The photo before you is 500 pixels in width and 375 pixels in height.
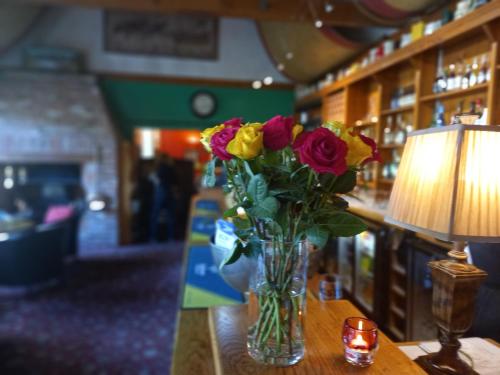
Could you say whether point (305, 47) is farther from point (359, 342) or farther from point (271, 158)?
point (359, 342)

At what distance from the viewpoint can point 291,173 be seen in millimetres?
789

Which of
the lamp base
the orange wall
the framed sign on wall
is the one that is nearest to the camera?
the lamp base

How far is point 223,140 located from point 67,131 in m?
5.53

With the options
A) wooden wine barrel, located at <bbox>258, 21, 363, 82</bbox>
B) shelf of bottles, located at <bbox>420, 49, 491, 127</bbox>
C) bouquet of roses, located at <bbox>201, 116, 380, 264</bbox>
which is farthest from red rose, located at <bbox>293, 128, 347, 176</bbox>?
wooden wine barrel, located at <bbox>258, 21, 363, 82</bbox>

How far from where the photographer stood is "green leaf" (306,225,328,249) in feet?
2.54

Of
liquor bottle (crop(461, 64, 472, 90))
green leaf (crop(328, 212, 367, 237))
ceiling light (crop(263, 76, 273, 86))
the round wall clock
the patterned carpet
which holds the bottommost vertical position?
the patterned carpet

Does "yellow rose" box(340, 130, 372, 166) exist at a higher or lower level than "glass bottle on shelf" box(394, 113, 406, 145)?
lower

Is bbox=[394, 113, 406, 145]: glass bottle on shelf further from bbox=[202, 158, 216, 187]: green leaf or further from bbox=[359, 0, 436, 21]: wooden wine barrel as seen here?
bbox=[202, 158, 216, 187]: green leaf

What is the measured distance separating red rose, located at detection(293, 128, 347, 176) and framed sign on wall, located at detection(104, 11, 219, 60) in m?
5.84

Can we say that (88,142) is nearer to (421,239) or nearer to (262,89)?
(262,89)

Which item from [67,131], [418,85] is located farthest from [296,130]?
[67,131]

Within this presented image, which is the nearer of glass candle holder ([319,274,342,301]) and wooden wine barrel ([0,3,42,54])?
glass candle holder ([319,274,342,301])

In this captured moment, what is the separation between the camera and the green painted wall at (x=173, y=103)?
6.00 meters

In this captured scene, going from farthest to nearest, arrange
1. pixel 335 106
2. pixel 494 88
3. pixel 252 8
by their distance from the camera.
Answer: pixel 335 106 → pixel 252 8 → pixel 494 88
